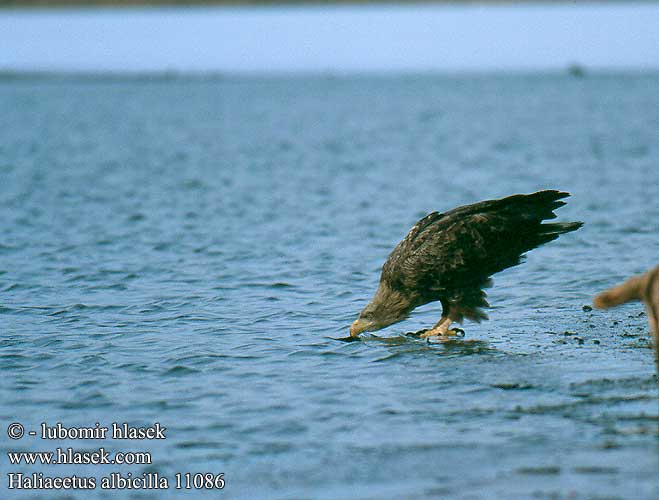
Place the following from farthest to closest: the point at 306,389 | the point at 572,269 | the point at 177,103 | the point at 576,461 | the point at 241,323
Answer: the point at 177,103 < the point at 572,269 < the point at 241,323 < the point at 306,389 < the point at 576,461

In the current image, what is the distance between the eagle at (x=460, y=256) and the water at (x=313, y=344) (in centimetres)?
28

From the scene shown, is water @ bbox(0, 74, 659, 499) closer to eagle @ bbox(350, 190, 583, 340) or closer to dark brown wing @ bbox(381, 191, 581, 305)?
eagle @ bbox(350, 190, 583, 340)

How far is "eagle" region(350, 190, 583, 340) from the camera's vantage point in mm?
9281

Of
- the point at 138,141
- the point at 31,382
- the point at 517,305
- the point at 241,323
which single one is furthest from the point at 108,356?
the point at 138,141

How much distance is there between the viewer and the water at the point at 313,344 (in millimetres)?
6055

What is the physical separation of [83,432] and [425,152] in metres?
24.6

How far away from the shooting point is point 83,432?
673 cm

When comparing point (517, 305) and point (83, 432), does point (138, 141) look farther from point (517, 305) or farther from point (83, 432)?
point (83, 432)

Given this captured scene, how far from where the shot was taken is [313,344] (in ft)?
29.3

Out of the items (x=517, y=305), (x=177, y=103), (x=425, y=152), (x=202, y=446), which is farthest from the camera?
(x=177, y=103)
